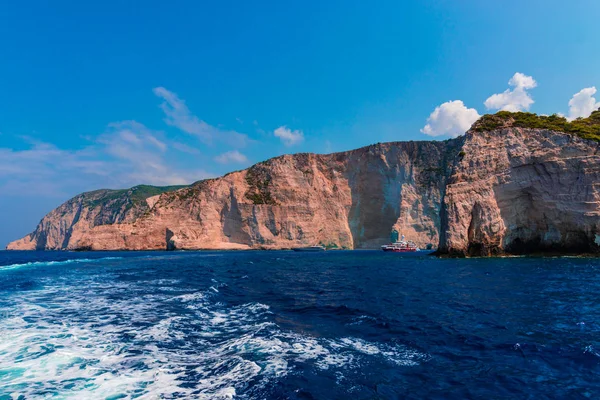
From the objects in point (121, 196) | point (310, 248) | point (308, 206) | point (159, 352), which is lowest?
point (310, 248)

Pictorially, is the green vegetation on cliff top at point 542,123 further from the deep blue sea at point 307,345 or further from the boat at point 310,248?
the boat at point 310,248

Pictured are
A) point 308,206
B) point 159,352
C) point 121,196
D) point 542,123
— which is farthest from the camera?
point 121,196

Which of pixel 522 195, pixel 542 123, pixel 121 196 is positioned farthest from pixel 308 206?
pixel 121 196

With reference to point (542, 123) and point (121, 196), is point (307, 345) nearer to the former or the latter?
point (542, 123)

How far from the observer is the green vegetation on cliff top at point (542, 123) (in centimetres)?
4621

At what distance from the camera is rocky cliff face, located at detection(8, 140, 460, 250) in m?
104

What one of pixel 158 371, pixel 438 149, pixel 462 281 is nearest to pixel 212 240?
pixel 438 149

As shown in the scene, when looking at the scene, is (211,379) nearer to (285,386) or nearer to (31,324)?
(285,386)

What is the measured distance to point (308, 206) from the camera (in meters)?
108

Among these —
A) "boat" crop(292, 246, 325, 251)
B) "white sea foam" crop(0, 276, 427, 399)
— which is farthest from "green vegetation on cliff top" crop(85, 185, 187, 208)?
"white sea foam" crop(0, 276, 427, 399)

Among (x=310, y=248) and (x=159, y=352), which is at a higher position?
(x=159, y=352)

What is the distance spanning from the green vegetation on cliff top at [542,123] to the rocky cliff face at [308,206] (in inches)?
1806

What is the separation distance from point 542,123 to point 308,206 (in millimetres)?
67527

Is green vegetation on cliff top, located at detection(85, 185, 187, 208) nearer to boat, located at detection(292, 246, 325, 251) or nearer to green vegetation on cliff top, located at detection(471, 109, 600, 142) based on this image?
boat, located at detection(292, 246, 325, 251)
